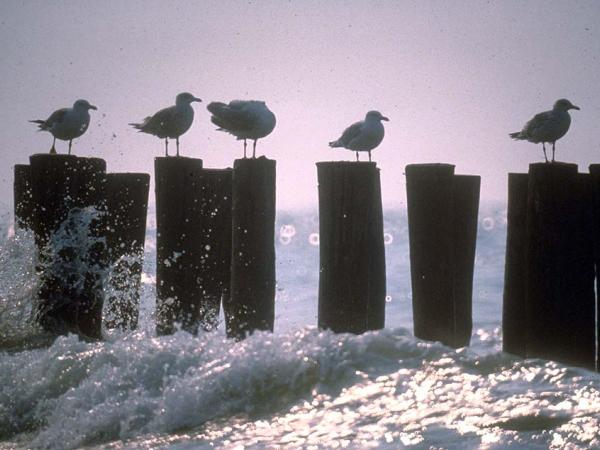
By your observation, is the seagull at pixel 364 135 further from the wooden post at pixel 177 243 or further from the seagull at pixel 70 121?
the wooden post at pixel 177 243

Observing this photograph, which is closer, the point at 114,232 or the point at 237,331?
the point at 237,331

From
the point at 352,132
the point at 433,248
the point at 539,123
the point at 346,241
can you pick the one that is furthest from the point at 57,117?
the point at 433,248

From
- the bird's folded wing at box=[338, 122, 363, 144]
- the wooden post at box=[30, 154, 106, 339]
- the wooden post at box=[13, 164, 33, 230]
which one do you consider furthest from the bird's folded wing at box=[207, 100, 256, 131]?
Answer: the wooden post at box=[13, 164, 33, 230]

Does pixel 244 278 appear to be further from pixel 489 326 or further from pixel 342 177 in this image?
pixel 489 326

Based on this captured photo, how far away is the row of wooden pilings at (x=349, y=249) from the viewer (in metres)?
6.09

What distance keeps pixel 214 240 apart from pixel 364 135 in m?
3.78

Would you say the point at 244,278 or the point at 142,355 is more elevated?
the point at 244,278

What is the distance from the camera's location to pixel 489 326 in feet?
49.7

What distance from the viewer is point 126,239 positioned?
27.0ft

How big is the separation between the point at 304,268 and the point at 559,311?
27915mm

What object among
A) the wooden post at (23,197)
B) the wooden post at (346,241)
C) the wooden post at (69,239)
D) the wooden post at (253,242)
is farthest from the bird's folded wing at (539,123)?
the wooden post at (23,197)

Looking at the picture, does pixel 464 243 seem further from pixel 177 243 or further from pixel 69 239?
pixel 69 239

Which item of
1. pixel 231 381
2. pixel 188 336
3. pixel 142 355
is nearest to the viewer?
pixel 231 381

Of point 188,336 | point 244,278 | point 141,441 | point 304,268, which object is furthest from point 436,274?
point 304,268
